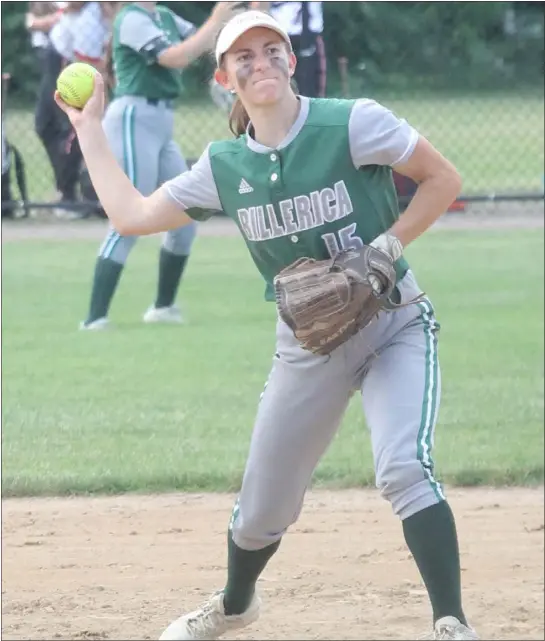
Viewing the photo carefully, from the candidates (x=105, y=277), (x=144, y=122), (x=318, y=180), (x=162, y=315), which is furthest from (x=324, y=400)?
(x=162, y=315)

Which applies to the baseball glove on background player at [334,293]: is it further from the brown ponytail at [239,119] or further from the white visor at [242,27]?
the white visor at [242,27]

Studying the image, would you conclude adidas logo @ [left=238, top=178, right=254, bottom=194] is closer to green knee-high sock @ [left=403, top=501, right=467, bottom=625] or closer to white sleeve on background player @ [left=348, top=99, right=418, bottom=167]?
white sleeve on background player @ [left=348, top=99, right=418, bottom=167]

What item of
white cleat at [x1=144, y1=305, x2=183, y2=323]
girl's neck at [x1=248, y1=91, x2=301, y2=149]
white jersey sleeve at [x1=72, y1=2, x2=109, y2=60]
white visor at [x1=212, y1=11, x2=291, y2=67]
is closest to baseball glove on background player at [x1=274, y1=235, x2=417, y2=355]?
girl's neck at [x1=248, y1=91, x2=301, y2=149]

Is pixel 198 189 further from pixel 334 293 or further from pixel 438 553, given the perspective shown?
pixel 438 553

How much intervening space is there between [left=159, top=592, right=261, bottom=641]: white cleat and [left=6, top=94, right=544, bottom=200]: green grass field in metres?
9.98

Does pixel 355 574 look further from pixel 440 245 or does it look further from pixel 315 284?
pixel 440 245

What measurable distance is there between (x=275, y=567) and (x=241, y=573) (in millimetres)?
840

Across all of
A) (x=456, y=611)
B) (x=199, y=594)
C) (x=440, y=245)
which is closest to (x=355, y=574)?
(x=199, y=594)

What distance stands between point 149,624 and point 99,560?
1.91 feet

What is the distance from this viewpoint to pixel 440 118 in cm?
1577

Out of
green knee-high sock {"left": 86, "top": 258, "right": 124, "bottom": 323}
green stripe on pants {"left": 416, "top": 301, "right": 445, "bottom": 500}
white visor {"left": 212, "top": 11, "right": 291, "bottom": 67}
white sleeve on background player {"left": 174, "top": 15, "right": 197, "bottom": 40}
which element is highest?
white visor {"left": 212, "top": 11, "right": 291, "bottom": 67}

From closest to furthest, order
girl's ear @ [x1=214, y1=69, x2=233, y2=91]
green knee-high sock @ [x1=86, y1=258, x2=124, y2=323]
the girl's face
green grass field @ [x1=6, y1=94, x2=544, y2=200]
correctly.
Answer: the girl's face → girl's ear @ [x1=214, y1=69, x2=233, y2=91] → green knee-high sock @ [x1=86, y1=258, x2=124, y2=323] → green grass field @ [x1=6, y1=94, x2=544, y2=200]

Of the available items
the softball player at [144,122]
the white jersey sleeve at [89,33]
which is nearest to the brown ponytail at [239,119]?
the softball player at [144,122]

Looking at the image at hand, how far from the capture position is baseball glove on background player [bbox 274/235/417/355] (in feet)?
11.1
